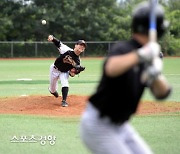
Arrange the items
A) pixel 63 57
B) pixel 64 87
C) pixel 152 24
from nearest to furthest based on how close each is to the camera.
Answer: pixel 152 24, pixel 64 87, pixel 63 57

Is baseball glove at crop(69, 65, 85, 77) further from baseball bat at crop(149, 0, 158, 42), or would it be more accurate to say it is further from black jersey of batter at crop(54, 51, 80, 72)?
baseball bat at crop(149, 0, 158, 42)

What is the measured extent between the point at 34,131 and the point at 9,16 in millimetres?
37859

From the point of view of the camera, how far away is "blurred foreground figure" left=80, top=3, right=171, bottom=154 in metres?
3.83

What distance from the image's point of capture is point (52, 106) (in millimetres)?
11984

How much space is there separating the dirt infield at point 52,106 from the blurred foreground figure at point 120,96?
660 centimetres

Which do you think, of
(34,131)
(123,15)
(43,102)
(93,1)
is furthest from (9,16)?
(34,131)

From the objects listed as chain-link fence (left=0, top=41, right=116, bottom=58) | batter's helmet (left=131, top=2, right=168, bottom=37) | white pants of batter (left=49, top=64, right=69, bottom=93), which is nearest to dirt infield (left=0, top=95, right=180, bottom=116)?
white pants of batter (left=49, top=64, right=69, bottom=93)

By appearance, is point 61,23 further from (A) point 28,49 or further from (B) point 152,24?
(B) point 152,24

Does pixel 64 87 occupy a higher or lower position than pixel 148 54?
lower

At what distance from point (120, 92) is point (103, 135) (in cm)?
43

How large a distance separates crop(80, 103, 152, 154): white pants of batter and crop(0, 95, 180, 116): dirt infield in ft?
21.6

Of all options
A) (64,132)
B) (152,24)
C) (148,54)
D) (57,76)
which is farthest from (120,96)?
(57,76)

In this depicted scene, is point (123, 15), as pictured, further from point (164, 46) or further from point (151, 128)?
point (151, 128)

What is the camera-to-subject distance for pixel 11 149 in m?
7.04
